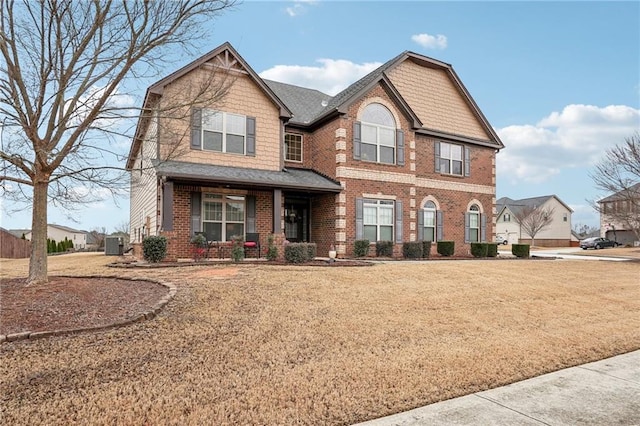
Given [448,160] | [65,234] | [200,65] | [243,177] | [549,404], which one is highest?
[200,65]

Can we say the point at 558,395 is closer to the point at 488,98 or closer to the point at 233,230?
the point at 233,230

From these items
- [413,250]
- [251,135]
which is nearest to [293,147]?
[251,135]

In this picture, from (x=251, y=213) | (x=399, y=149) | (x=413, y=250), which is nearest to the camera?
(x=251, y=213)

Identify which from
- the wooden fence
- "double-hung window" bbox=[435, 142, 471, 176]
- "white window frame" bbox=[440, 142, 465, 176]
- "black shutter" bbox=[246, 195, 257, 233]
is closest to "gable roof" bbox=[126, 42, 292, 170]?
"black shutter" bbox=[246, 195, 257, 233]

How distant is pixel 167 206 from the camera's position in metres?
13.3

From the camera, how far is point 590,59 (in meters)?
16.2

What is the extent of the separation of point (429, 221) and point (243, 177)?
9.91 m

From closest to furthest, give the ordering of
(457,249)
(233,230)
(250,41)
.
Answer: (250,41), (233,230), (457,249)

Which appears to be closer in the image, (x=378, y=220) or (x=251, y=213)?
(x=251, y=213)

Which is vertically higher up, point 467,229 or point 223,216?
point 223,216

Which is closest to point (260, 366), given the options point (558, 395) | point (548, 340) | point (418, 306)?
point (558, 395)

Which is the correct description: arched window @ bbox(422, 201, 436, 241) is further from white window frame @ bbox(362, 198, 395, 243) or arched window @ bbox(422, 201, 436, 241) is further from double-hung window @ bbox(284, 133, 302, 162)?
double-hung window @ bbox(284, 133, 302, 162)

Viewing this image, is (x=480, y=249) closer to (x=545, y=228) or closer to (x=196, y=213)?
(x=196, y=213)

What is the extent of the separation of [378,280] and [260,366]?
5.90 meters
